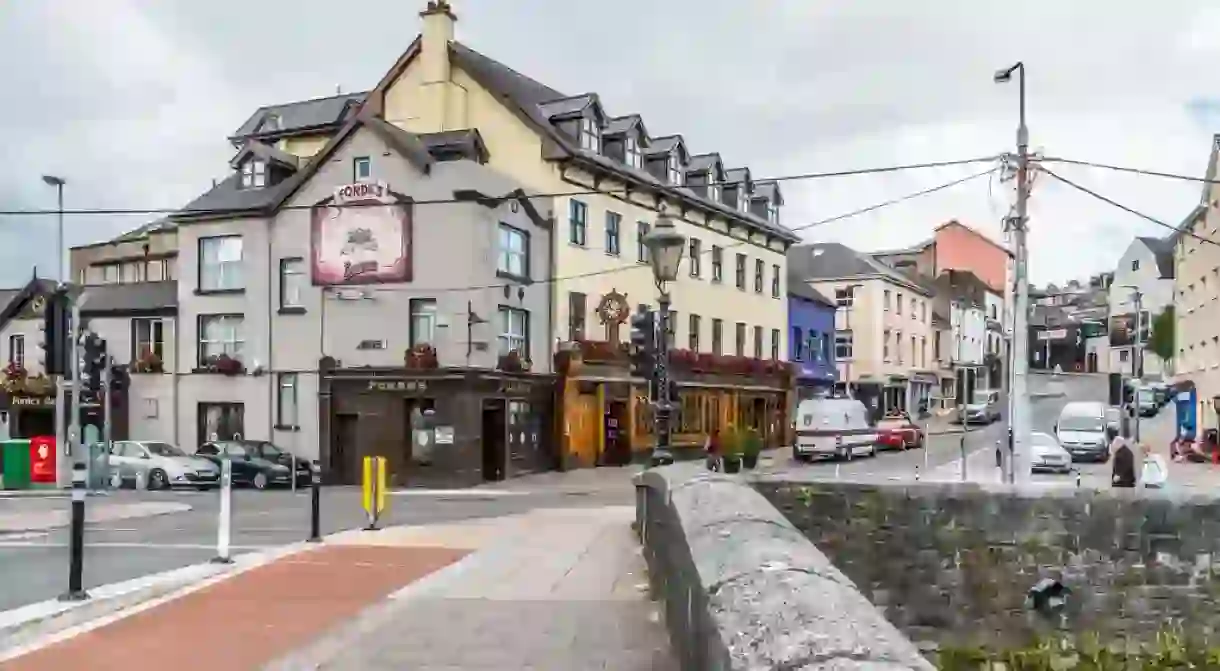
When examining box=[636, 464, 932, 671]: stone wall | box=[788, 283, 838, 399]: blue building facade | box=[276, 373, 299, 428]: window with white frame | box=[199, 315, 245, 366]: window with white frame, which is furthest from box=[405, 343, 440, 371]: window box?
box=[636, 464, 932, 671]: stone wall

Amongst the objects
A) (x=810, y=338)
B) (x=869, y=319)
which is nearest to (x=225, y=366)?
(x=810, y=338)

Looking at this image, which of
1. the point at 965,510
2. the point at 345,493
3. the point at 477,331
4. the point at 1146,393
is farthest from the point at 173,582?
the point at 1146,393

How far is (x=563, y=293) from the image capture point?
37469mm

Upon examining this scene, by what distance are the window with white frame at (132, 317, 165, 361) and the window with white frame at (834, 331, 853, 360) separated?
35.5 metres

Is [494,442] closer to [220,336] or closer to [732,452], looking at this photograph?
[732,452]

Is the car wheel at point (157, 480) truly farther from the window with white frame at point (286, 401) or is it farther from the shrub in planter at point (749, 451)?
the shrub in planter at point (749, 451)

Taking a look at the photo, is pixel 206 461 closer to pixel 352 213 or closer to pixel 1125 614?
pixel 352 213

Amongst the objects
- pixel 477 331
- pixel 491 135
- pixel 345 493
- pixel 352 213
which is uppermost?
pixel 491 135

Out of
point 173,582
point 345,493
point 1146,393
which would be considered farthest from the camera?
point 1146,393

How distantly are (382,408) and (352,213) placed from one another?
229 inches

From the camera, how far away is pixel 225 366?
3684 cm

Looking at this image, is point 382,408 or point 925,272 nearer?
point 382,408

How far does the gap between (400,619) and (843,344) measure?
56306 mm

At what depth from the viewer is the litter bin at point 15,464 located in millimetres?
34250
